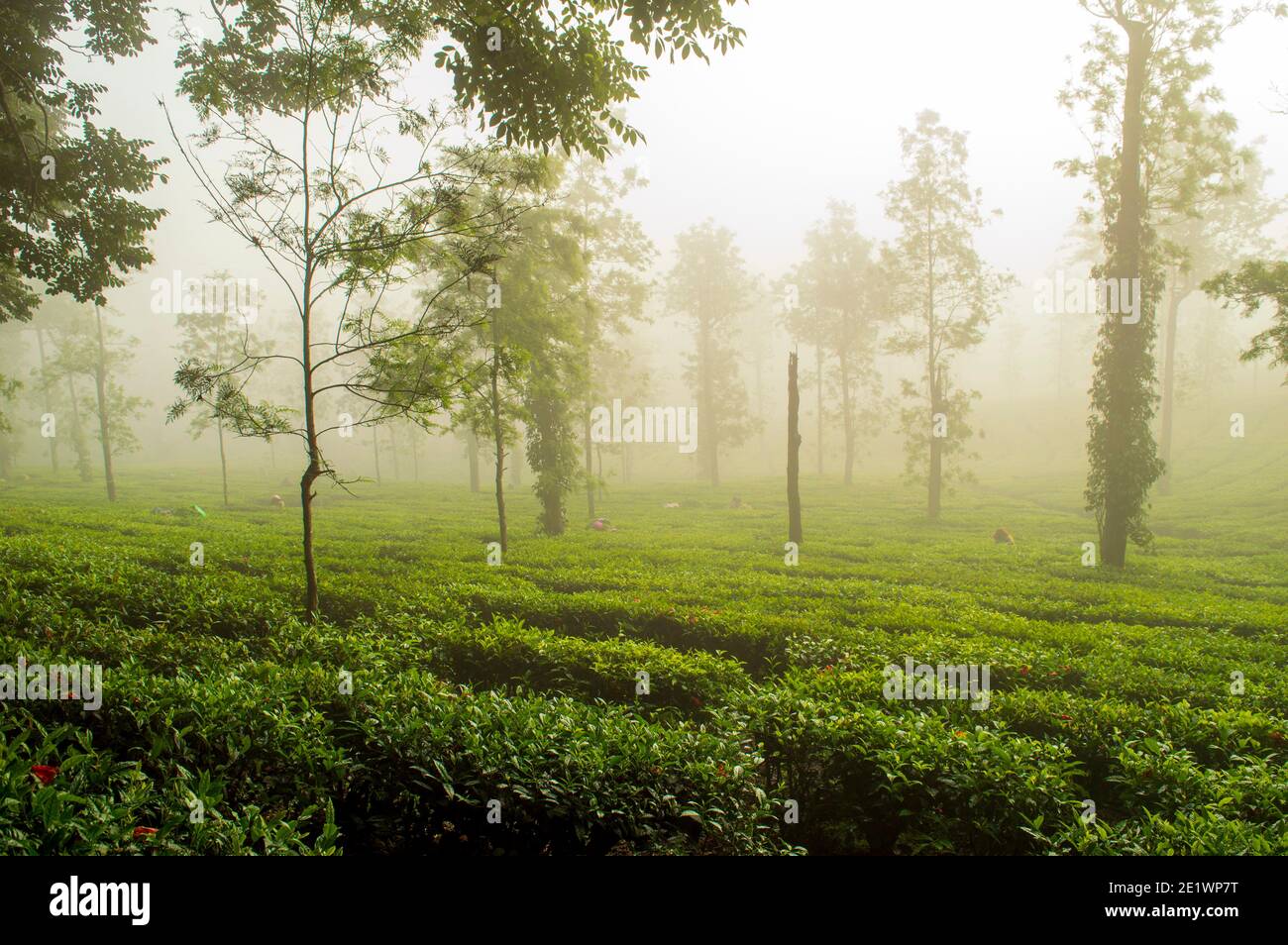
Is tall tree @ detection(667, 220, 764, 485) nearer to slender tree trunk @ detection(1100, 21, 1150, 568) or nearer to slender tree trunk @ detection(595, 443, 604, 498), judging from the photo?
slender tree trunk @ detection(595, 443, 604, 498)

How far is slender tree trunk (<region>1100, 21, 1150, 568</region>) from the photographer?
16203 mm

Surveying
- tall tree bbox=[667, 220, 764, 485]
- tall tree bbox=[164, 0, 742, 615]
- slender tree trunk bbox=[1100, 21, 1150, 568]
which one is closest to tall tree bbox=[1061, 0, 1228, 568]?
slender tree trunk bbox=[1100, 21, 1150, 568]

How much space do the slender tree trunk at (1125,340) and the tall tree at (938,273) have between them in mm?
10868

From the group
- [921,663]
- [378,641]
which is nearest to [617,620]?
[378,641]

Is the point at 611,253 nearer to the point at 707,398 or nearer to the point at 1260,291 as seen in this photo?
the point at 707,398

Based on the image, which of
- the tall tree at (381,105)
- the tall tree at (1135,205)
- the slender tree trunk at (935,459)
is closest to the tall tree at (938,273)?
the slender tree trunk at (935,459)

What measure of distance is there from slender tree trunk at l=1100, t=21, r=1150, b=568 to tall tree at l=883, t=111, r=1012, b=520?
10868 millimetres

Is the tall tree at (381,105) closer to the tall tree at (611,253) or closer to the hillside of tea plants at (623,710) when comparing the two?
the hillside of tea plants at (623,710)

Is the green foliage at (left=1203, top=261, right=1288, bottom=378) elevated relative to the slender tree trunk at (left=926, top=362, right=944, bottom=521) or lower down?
elevated

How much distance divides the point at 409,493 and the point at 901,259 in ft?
99.6

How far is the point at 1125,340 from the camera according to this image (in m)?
16.4

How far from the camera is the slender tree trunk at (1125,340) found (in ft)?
53.2
